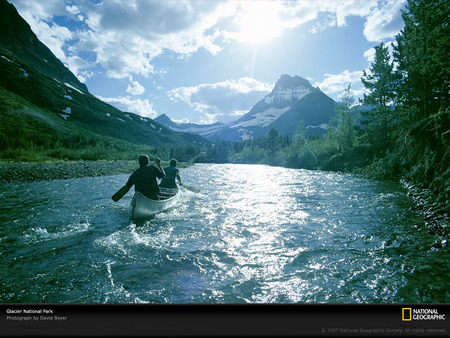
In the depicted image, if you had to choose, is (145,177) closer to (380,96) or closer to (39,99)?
(380,96)

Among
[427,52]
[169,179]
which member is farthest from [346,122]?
[169,179]

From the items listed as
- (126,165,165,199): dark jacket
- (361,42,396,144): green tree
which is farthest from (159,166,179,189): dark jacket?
(361,42,396,144): green tree

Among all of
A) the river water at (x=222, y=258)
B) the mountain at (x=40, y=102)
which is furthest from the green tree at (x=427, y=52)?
the mountain at (x=40, y=102)

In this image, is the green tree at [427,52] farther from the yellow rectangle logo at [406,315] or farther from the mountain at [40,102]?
the mountain at [40,102]

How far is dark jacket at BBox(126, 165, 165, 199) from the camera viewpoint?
1099cm

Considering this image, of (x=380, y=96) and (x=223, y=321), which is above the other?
(x=380, y=96)

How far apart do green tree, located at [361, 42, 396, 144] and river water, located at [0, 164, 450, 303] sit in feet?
112

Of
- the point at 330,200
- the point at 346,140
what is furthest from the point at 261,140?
the point at 330,200

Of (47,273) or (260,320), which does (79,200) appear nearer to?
(47,273)

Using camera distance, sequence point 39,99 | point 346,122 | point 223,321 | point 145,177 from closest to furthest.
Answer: point 223,321 → point 145,177 → point 346,122 → point 39,99

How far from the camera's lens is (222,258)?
675cm

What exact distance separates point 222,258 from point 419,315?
5581mm

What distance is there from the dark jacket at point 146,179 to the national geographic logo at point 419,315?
10506 mm

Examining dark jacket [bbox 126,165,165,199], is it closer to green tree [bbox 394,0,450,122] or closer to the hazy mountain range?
green tree [bbox 394,0,450,122]
